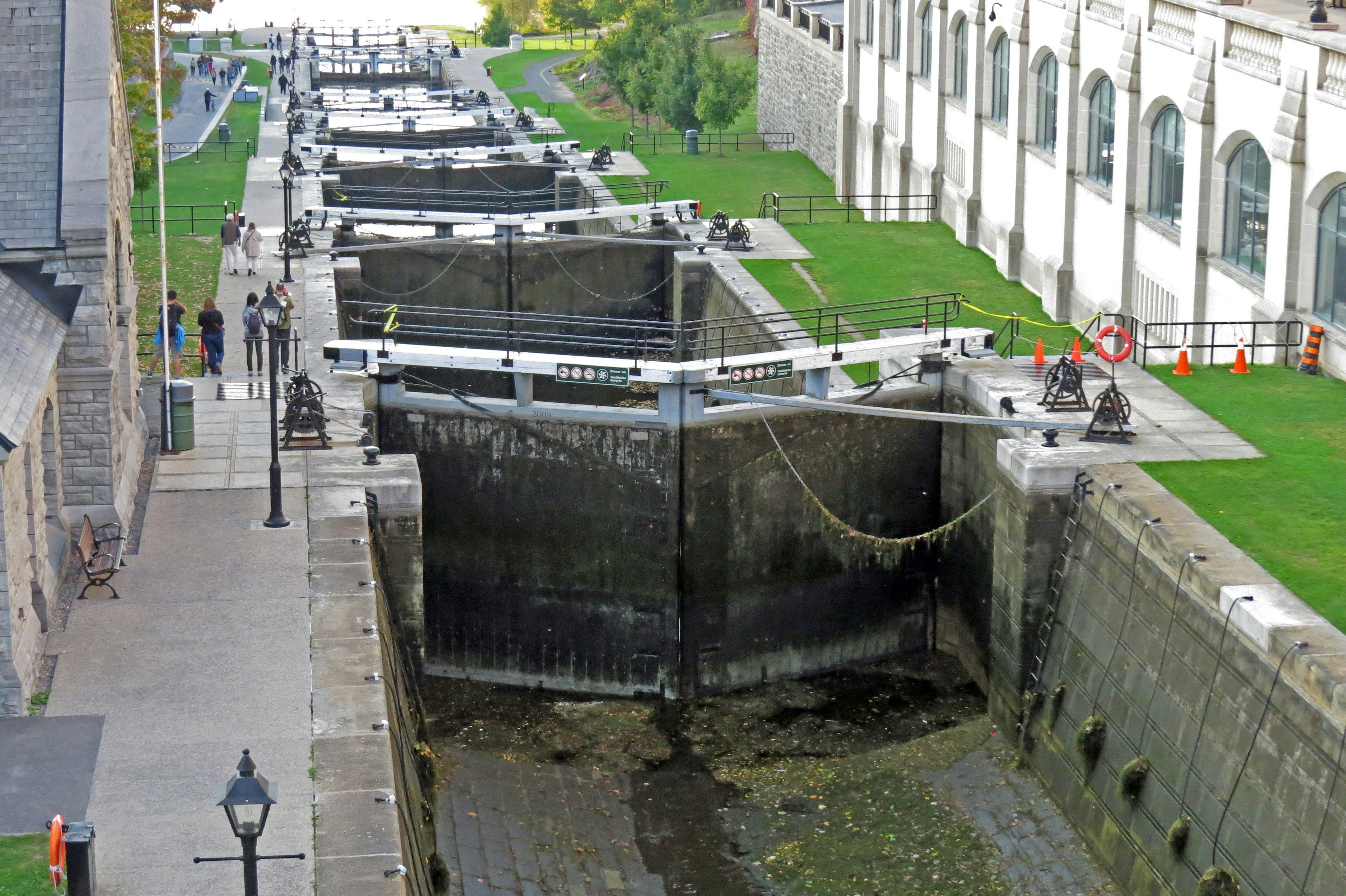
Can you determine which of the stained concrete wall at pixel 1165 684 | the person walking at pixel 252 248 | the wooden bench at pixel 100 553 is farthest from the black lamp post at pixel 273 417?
the person walking at pixel 252 248

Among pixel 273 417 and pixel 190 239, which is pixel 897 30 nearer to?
pixel 190 239

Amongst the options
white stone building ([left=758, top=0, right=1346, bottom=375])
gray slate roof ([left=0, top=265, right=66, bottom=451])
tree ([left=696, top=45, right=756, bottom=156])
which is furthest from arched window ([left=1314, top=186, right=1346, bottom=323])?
tree ([left=696, top=45, right=756, bottom=156])

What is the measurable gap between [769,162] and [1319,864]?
47.4 m

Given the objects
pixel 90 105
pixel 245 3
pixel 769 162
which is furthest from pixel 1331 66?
pixel 245 3

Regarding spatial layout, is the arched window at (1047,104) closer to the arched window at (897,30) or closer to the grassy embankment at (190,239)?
the arched window at (897,30)

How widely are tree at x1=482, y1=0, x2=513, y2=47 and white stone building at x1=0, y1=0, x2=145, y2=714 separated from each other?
288 feet

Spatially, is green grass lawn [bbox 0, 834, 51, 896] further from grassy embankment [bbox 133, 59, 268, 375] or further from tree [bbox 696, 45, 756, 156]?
tree [bbox 696, 45, 756, 156]

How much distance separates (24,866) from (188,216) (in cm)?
3632

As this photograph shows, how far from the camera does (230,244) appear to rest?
3978 cm

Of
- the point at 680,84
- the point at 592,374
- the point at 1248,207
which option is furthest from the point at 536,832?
the point at 680,84

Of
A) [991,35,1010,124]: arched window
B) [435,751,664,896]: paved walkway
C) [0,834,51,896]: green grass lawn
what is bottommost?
[435,751,664,896]: paved walkway

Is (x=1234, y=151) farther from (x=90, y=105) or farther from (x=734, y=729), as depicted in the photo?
(x=90, y=105)

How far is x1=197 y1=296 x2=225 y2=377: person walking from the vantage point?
31328mm

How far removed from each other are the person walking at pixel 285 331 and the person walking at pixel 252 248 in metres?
5.82
